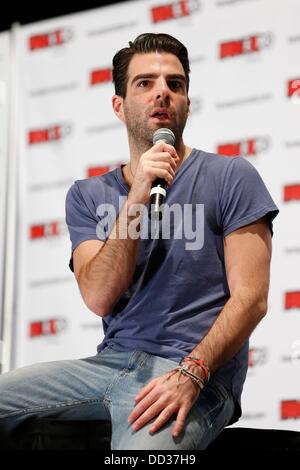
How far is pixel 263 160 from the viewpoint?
3621 mm

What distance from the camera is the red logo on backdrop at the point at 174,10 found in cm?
392

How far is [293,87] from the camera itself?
11.9 feet

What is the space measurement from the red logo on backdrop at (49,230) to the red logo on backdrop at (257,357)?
1.20 m

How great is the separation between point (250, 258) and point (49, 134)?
2.44 meters

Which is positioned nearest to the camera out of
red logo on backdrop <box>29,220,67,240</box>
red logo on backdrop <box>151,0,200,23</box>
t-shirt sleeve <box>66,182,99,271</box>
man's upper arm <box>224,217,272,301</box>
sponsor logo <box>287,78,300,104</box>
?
man's upper arm <box>224,217,272,301</box>

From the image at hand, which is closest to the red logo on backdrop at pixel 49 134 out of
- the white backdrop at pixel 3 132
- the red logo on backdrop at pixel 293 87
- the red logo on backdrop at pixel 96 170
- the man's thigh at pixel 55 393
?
the white backdrop at pixel 3 132

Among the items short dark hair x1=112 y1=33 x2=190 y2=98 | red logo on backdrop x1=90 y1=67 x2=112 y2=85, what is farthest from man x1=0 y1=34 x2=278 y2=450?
red logo on backdrop x1=90 y1=67 x2=112 y2=85

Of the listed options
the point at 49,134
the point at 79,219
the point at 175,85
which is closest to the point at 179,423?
the point at 79,219

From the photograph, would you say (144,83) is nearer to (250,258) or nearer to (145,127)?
(145,127)

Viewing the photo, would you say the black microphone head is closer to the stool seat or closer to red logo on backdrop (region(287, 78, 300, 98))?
the stool seat

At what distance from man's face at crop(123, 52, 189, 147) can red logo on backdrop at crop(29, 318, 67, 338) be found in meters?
1.82

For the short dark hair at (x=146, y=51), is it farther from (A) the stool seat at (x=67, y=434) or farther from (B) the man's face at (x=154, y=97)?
(A) the stool seat at (x=67, y=434)

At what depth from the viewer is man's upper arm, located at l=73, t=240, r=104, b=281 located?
6.94 ft
